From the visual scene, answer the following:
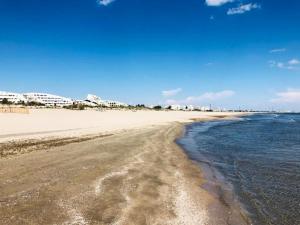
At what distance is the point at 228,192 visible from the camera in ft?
36.7

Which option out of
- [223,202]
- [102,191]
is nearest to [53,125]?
[102,191]

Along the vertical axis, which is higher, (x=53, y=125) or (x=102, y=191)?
(x=53, y=125)

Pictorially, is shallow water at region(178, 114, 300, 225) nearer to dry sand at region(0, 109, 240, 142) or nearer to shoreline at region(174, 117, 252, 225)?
shoreline at region(174, 117, 252, 225)

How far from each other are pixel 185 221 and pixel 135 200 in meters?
1.91

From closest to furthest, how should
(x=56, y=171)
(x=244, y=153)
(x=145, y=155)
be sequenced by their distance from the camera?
(x=56, y=171), (x=145, y=155), (x=244, y=153)

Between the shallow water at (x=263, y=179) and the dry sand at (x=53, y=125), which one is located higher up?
the dry sand at (x=53, y=125)

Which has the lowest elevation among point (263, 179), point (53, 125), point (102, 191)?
point (263, 179)

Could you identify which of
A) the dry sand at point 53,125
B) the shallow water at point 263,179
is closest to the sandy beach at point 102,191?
the shallow water at point 263,179

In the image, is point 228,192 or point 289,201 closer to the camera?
point 289,201

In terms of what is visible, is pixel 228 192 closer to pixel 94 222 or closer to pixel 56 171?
pixel 94 222

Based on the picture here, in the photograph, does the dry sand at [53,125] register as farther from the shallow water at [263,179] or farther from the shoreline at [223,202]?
the shoreline at [223,202]

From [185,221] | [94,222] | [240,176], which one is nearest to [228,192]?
A: [240,176]

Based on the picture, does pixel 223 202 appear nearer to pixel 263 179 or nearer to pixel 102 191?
pixel 102 191

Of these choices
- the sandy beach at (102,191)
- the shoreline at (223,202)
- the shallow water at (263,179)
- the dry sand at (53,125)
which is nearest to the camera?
the sandy beach at (102,191)
